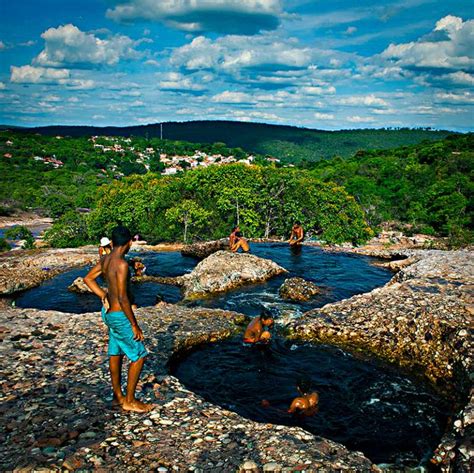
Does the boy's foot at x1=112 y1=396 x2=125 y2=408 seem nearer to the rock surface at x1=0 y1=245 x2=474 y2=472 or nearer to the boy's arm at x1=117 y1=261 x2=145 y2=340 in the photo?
the rock surface at x1=0 y1=245 x2=474 y2=472

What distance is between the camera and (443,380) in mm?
10109

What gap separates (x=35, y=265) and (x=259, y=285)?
44.8 feet

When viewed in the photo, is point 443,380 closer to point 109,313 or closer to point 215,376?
point 215,376

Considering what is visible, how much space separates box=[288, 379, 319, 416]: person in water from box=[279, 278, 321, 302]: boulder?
25.0 feet

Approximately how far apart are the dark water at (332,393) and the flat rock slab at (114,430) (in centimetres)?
137

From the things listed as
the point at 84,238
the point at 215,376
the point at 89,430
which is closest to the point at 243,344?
the point at 215,376

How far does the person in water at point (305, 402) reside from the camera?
9023mm

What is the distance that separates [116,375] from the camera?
7.25 meters

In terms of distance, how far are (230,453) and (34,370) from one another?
16.5ft

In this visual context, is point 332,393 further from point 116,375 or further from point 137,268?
point 137,268

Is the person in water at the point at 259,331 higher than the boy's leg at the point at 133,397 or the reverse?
the reverse

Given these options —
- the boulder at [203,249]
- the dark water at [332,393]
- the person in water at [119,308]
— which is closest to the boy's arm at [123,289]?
the person in water at [119,308]

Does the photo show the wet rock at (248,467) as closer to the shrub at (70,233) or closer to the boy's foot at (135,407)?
the boy's foot at (135,407)

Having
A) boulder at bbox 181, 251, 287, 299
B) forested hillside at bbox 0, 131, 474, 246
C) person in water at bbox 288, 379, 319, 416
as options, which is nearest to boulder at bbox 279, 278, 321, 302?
boulder at bbox 181, 251, 287, 299
